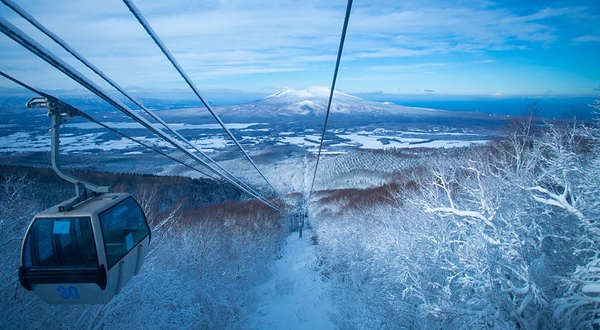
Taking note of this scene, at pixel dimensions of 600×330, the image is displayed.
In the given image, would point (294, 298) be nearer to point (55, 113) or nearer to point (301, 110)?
point (55, 113)

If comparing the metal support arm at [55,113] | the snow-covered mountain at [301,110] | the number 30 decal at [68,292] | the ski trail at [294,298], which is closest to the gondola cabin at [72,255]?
the number 30 decal at [68,292]

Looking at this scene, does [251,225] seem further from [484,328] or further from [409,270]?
[484,328]

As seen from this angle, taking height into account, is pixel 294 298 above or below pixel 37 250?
below

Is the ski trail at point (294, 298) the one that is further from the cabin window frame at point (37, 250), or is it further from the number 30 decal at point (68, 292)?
the cabin window frame at point (37, 250)

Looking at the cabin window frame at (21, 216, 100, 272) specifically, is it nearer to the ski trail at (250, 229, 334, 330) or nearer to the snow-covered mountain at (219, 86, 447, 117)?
the ski trail at (250, 229, 334, 330)

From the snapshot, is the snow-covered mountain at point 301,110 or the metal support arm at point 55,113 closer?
the metal support arm at point 55,113

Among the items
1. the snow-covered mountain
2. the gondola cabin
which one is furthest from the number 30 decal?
the snow-covered mountain

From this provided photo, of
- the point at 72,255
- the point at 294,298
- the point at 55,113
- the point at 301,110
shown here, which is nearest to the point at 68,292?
the point at 72,255
